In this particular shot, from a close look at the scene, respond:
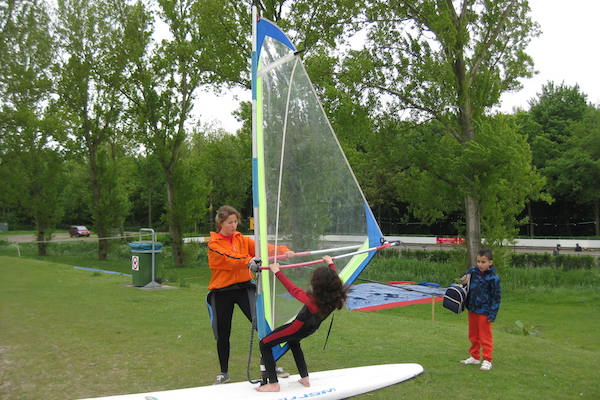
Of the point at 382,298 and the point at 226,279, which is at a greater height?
the point at 226,279

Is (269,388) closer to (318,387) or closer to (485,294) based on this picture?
(318,387)

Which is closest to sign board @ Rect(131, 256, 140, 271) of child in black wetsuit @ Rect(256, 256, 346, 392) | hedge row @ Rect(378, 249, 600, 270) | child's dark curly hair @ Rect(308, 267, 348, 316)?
child in black wetsuit @ Rect(256, 256, 346, 392)

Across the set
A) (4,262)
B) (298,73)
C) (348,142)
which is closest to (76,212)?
(4,262)

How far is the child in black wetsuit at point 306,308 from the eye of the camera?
398cm

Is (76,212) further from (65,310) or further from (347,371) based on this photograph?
(347,371)

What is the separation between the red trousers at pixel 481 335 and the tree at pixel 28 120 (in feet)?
51.5

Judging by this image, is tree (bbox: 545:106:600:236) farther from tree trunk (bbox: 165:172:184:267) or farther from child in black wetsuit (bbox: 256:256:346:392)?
child in black wetsuit (bbox: 256:256:346:392)

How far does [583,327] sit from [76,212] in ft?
178

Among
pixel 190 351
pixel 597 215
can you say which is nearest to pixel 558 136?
pixel 597 215

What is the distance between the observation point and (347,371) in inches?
191

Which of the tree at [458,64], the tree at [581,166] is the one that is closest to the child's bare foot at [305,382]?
the tree at [458,64]

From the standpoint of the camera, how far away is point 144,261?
1125 cm

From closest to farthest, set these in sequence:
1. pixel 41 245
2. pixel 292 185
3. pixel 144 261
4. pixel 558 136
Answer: pixel 292 185 < pixel 144 261 < pixel 41 245 < pixel 558 136

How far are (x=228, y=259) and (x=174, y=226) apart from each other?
1855cm
